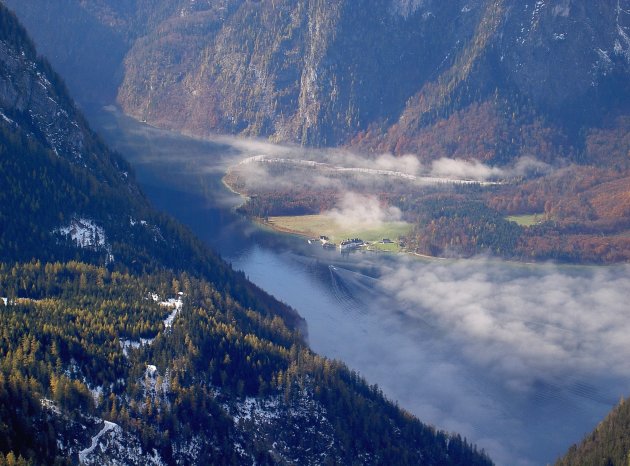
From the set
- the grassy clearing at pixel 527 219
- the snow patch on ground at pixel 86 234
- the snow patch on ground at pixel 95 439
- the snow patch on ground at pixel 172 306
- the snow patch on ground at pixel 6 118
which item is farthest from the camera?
the grassy clearing at pixel 527 219

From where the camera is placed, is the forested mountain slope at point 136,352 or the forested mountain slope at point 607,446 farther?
the forested mountain slope at point 607,446

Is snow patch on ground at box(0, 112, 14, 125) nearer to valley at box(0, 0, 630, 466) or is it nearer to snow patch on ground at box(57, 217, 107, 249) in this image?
valley at box(0, 0, 630, 466)

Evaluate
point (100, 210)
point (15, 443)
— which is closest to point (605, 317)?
point (100, 210)

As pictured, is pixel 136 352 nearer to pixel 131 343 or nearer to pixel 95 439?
pixel 131 343

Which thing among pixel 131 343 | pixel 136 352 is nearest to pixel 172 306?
pixel 131 343

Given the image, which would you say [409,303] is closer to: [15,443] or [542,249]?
[542,249]

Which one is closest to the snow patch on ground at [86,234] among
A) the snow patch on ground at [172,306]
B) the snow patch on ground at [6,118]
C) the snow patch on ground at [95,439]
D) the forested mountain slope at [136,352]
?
the forested mountain slope at [136,352]

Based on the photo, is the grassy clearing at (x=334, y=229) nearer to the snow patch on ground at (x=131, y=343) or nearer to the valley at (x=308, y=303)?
the valley at (x=308, y=303)
